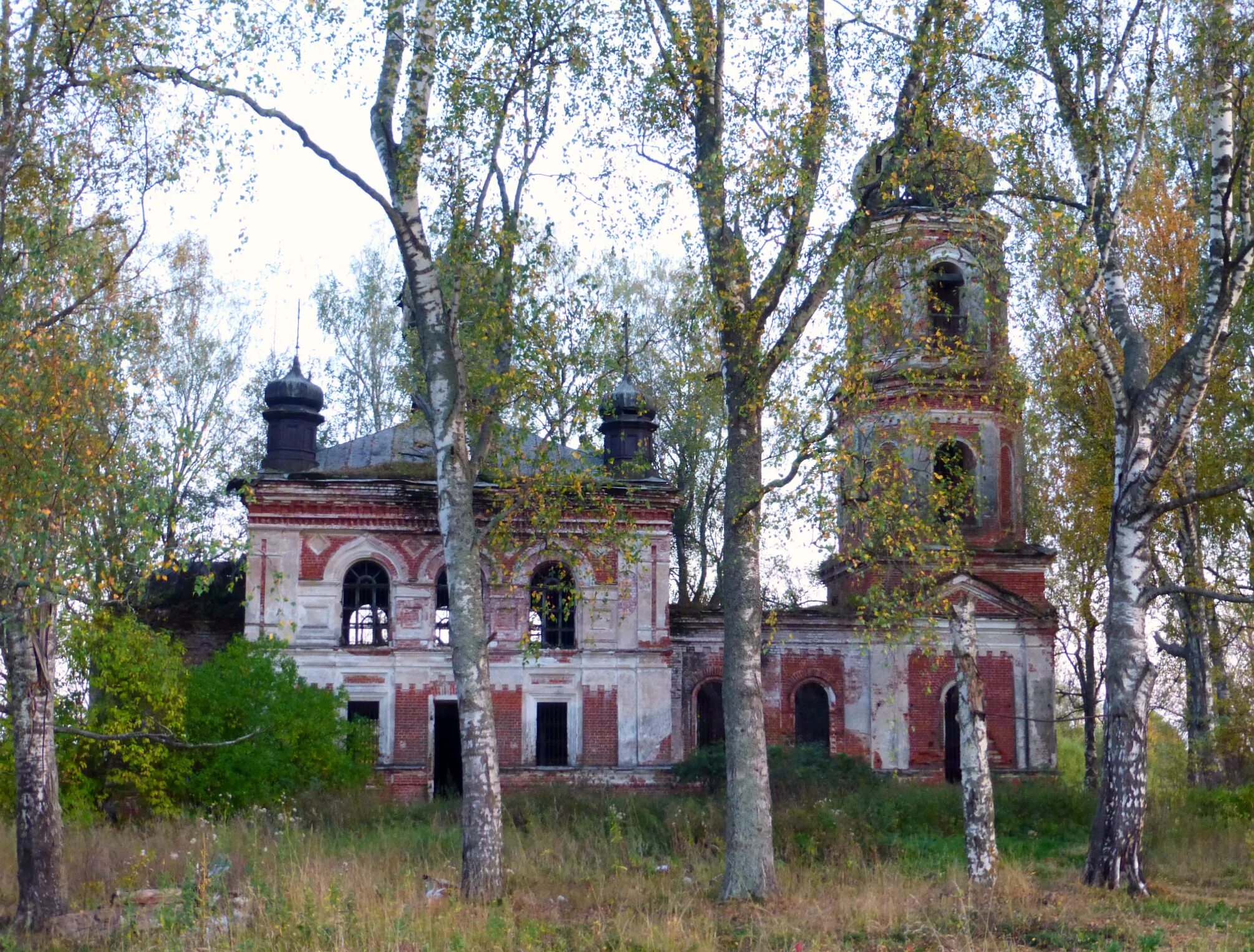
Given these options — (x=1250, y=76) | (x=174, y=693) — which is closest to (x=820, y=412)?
(x=1250, y=76)

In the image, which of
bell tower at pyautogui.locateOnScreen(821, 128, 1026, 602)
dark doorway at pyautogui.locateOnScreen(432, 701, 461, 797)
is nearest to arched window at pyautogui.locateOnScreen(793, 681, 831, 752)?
dark doorway at pyautogui.locateOnScreen(432, 701, 461, 797)

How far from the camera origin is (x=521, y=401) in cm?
A: 1498

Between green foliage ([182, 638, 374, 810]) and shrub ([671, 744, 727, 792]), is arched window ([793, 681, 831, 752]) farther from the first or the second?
green foliage ([182, 638, 374, 810])

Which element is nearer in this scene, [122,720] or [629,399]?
[122,720]

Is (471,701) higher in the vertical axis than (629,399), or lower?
lower

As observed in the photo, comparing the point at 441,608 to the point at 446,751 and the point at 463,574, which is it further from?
the point at 463,574

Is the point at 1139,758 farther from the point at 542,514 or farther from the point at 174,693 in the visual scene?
the point at 174,693

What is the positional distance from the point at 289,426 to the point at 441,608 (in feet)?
15.2

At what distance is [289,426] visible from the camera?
26.3m

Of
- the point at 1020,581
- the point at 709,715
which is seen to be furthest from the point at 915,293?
the point at 709,715

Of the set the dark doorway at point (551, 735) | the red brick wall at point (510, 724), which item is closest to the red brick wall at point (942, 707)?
the dark doorway at point (551, 735)

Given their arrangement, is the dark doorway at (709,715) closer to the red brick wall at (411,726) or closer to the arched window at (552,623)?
the arched window at (552,623)

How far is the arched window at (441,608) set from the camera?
26078 mm

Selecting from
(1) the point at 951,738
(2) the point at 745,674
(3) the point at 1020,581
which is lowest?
(1) the point at 951,738
